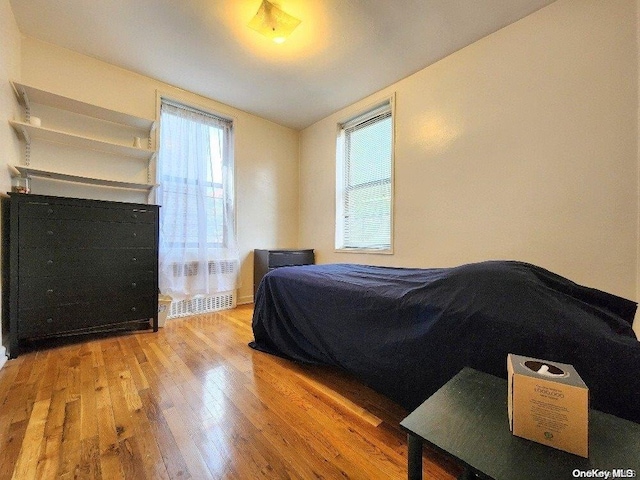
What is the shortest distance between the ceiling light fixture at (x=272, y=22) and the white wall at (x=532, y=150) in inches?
54.4

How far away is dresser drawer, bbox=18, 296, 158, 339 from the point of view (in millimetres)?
1998

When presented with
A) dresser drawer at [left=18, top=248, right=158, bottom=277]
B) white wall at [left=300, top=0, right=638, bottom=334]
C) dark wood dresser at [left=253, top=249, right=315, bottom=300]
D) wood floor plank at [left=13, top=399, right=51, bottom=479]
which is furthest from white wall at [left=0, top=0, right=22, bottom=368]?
white wall at [left=300, top=0, right=638, bottom=334]

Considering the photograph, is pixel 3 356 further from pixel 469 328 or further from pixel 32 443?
pixel 469 328

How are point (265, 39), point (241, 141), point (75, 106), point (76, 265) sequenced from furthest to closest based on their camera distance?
1. point (241, 141)
2. point (75, 106)
3. point (265, 39)
4. point (76, 265)

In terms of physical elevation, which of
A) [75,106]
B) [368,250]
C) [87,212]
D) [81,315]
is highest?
[75,106]

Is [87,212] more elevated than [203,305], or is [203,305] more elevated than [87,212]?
[87,212]

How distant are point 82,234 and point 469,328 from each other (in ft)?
9.38

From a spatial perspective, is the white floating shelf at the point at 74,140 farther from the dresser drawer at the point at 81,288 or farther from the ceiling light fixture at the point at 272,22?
the ceiling light fixture at the point at 272,22

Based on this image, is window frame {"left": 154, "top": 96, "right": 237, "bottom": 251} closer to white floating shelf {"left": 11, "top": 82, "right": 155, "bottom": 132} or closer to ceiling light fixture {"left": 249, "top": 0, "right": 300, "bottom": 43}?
white floating shelf {"left": 11, "top": 82, "right": 155, "bottom": 132}

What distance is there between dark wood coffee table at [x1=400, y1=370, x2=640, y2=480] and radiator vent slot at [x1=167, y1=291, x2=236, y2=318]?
9.90 ft

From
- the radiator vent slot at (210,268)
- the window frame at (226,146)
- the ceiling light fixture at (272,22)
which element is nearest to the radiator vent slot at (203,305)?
the radiator vent slot at (210,268)

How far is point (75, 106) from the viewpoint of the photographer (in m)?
2.44

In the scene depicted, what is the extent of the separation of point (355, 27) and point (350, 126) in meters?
1.41

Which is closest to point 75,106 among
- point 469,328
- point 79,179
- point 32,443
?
point 79,179
